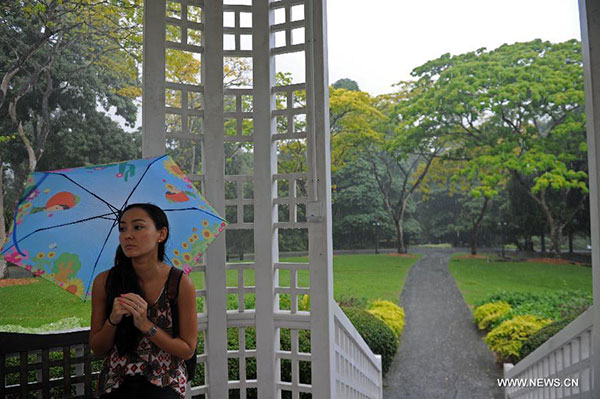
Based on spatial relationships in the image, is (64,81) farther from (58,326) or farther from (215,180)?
(215,180)

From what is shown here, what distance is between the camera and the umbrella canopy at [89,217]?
1.47 m

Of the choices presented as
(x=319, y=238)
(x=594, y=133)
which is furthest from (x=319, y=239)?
(x=594, y=133)

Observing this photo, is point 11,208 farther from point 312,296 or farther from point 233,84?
point 312,296

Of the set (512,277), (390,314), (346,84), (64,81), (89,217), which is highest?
(346,84)

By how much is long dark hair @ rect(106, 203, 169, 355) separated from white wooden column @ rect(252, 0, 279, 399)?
1014 mm

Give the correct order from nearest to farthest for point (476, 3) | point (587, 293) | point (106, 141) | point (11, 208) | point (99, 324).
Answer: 1. point (99, 324)
2. point (11, 208)
3. point (106, 141)
4. point (587, 293)
5. point (476, 3)

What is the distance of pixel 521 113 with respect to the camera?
5.87 m

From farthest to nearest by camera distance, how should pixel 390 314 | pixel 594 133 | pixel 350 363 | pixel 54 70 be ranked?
pixel 390 314, pixel 54 70, pixel 350 363, pixel 594 133

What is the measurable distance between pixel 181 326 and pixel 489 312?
16.2 feet

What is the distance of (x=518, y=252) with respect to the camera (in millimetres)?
5691

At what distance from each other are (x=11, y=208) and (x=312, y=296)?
3446 mm

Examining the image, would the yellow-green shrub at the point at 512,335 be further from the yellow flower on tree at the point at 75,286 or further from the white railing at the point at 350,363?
the yellow flower on tree at the point at 75,286

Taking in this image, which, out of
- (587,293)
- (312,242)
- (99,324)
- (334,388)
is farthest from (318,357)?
(587,293)

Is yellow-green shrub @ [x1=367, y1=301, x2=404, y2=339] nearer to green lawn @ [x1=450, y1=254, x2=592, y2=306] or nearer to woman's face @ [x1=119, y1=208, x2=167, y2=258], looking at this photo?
green lawn @ [x1=450, y1=254, x2=592, y2=306]
